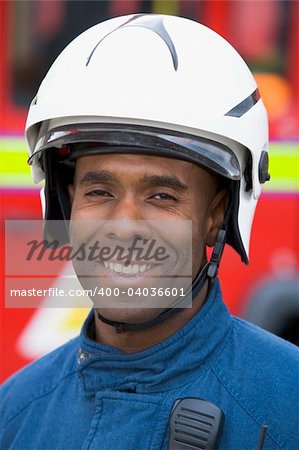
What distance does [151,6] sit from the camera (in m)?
5.32

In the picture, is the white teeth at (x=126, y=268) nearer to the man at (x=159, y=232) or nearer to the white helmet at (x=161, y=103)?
the man at (x=159, y=232)

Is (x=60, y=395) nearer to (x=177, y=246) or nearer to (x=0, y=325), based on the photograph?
(x=177, y=246)

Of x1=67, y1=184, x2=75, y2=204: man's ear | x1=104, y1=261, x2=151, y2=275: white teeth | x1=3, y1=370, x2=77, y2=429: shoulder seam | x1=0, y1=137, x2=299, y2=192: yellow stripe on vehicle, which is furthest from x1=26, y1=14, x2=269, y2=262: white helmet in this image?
x1=0, y1=137, x2=299, y2=192: yellow stripe on vehicle

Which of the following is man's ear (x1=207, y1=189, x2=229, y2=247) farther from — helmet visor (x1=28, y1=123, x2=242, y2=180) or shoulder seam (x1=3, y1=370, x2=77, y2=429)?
shoulder seam (x1=3, y1=370, x2=77, y2=429)

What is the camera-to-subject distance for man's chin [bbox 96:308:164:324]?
2359 millimetres

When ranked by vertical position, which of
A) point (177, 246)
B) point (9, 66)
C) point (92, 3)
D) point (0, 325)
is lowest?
point (0, 325)

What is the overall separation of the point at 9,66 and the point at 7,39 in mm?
153

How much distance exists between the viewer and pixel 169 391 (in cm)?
231

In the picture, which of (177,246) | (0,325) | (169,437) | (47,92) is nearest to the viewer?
(169,437)

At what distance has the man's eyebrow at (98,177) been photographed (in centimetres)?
239

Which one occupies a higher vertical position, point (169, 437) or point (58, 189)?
point (58, 189)

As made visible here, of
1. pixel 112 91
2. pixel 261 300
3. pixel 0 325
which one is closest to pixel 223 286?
pixel 261 300

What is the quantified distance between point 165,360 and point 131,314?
14 centimetres

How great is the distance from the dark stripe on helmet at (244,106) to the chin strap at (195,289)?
0.31 meters
